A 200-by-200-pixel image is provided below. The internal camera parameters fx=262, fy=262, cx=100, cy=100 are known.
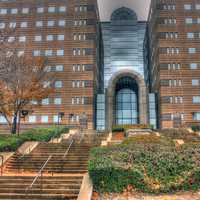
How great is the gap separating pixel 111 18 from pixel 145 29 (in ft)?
33.0

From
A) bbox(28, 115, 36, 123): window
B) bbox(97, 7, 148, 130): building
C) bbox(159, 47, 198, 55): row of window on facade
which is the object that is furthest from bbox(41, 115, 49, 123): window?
bbox(159, 47, 198, 55): row of window on facade

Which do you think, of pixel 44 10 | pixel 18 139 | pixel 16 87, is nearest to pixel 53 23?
pixel 44 10

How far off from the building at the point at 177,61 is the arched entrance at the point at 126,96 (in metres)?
4.05

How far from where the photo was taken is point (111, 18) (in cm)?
7400

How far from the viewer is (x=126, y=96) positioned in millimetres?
58312

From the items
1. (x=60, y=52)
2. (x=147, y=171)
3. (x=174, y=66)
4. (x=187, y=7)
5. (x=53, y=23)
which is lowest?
(x=147, y=171)

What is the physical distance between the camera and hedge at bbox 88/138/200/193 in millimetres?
11328

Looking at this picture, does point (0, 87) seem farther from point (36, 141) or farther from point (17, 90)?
point (36, 141)

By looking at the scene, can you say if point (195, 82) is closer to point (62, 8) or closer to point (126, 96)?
point (126, 96)

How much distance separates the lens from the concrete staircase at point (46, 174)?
434 inches

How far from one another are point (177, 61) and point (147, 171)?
136ft

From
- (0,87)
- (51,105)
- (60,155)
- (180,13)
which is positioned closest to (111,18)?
(180,13)

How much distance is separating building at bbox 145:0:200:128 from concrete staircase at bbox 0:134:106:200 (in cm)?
3159

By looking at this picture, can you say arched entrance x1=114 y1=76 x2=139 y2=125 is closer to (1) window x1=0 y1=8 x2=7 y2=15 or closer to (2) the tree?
(1) window x1=0 y1=8 x2=7 y2=15
